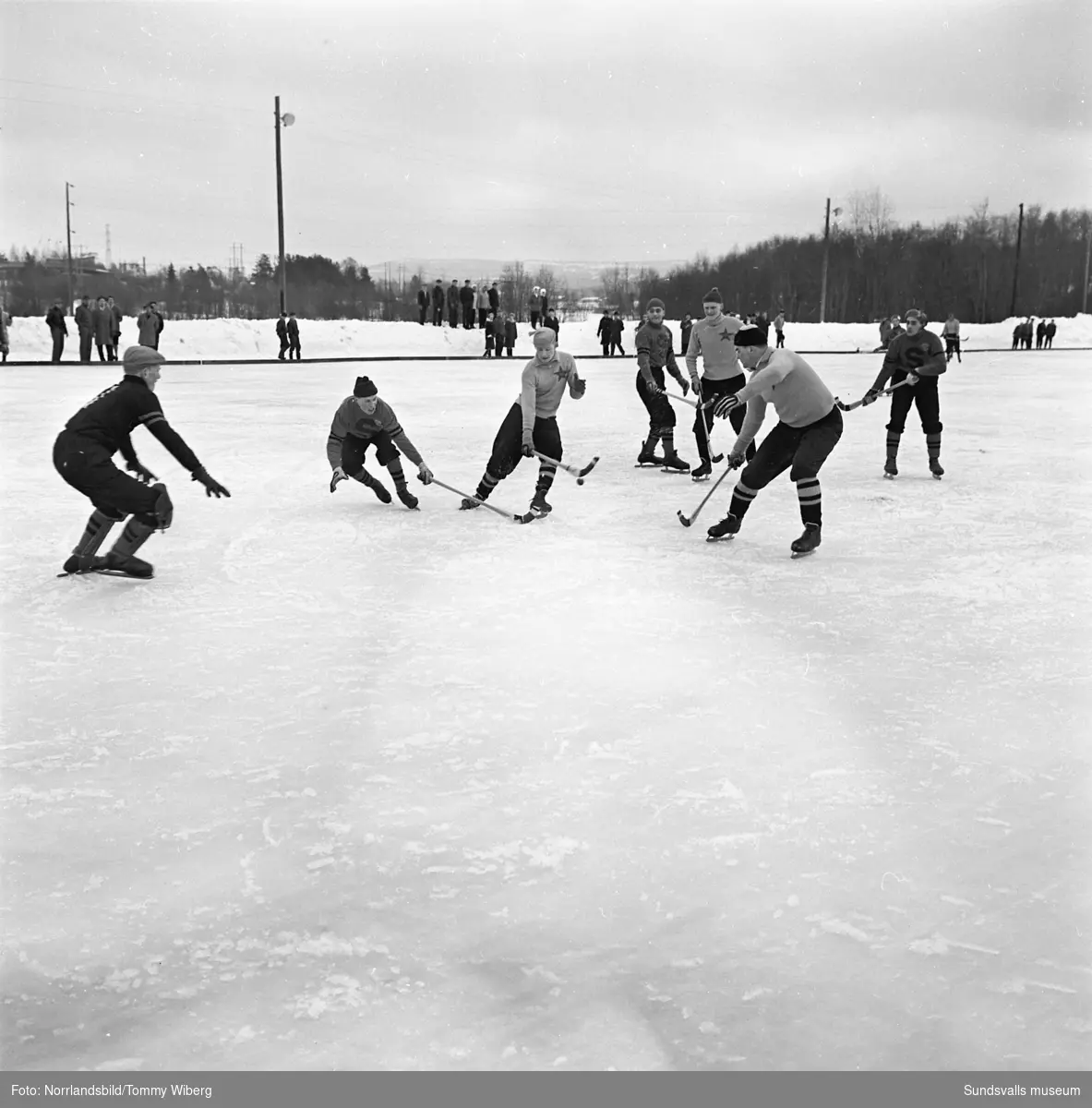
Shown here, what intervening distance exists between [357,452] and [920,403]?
190 inches

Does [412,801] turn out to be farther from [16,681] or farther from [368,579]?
[368,579]

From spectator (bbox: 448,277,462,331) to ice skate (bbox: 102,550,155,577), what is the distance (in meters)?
26.9

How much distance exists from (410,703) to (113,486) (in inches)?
104

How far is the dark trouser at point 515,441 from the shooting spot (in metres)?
7.60

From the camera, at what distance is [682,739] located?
362 cm

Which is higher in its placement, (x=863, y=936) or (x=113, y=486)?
(x=113, y=486)

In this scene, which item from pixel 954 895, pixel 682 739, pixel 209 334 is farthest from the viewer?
pixel 209 334

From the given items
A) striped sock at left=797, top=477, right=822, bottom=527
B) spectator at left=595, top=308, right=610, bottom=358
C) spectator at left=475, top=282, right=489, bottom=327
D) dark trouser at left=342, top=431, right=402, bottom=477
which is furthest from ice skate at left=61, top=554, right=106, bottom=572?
spectator at left=475, top=282, right=489, bottom=327

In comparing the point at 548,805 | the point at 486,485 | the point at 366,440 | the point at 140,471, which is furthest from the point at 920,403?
the point at 548,805

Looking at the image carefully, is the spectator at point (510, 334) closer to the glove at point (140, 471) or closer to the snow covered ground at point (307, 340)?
the snow covered ground at point (307, 340)

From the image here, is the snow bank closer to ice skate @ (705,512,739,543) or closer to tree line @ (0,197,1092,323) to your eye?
ice skate @ (705,512,739,543)

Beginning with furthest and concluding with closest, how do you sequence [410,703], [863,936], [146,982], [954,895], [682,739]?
[410,703] < [682,739] < [954,895] < [863,936] < [146,982]

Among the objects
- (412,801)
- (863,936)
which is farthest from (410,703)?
(863,936)

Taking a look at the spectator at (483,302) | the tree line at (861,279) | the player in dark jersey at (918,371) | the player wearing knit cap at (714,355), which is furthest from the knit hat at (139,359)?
the tree line at (861,279)
